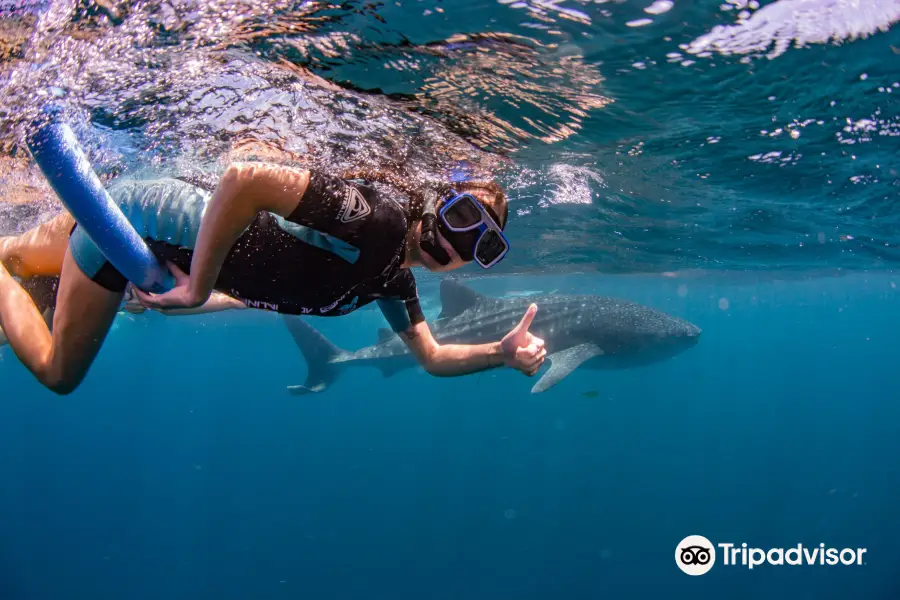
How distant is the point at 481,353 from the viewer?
446 cm

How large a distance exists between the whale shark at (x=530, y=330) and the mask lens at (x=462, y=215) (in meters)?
10.4

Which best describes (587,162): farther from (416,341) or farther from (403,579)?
(403,579)

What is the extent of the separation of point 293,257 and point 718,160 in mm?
9119

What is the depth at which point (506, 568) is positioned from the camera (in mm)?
Answer: 23328

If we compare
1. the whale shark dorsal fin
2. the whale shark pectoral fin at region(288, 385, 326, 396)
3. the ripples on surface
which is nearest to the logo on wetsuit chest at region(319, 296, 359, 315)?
the ripples on surface

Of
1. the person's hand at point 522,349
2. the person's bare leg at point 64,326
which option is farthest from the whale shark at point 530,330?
the person's bare leg at point 64,326

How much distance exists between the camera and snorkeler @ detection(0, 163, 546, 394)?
280 cm

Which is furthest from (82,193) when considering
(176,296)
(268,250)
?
(268,250)

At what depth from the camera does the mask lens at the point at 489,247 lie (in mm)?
3273

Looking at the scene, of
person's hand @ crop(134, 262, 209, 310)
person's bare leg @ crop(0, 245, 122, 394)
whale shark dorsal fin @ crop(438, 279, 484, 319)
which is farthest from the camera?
whale shark dorsal fin @ crop(438, 279, 484, 319)

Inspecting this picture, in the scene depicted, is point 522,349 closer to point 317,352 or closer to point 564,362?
point 564,362

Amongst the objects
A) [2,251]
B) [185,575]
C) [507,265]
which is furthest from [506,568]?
[2,251]

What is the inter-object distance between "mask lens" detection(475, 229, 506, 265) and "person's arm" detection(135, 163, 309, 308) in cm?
118

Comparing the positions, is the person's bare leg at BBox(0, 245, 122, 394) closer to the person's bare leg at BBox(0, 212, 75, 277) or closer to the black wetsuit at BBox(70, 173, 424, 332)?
the black wetsuit at BBox(70, 173, 424, 332)
